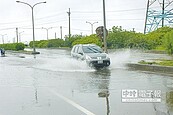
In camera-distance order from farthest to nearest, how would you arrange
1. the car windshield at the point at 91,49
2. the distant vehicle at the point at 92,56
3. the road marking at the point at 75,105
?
1. the car windshield at the point at 91,49
2. the distant vehicle at the point at 92,56
3. the road marking at the point at 75,105

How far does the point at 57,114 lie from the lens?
8086 mm

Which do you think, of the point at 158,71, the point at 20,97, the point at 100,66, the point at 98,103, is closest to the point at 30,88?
the point at 20,97

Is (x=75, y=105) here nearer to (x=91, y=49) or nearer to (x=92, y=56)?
(x=92, y=56)

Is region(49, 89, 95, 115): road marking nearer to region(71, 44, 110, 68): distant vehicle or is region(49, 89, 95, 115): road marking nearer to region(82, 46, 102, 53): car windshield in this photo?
region(71, 44, 110, 68): distant vehicle

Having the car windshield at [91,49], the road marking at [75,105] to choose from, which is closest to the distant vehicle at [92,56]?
the car windshield at [91,49]

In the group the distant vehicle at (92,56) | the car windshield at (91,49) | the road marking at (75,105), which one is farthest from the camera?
the car windshield at (91,49)

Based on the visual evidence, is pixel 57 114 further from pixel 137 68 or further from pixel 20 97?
pixel 137 68

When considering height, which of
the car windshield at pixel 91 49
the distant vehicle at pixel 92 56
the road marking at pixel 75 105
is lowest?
the road marking at pixel 75 105

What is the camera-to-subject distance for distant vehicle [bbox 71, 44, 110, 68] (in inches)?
866

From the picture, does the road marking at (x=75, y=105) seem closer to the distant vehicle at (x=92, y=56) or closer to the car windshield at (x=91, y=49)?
the distant vehicle at (x=92, y=56)

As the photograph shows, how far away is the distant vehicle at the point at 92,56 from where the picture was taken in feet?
72.1

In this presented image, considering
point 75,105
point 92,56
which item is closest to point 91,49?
point 92,56

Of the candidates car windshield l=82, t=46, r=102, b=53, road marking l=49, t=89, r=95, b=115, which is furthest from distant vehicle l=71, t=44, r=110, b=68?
road marking l=49, t=89, r=95, b=115

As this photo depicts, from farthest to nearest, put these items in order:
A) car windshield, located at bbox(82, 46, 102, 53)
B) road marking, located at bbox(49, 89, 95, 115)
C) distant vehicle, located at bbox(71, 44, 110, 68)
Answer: car windshield, located at bbox(82, 46, 102, 53) → distant vehicle, located at bbox(71, 44, 110, 68) → road marking, located at bbox(49, 89, 95, 115)
